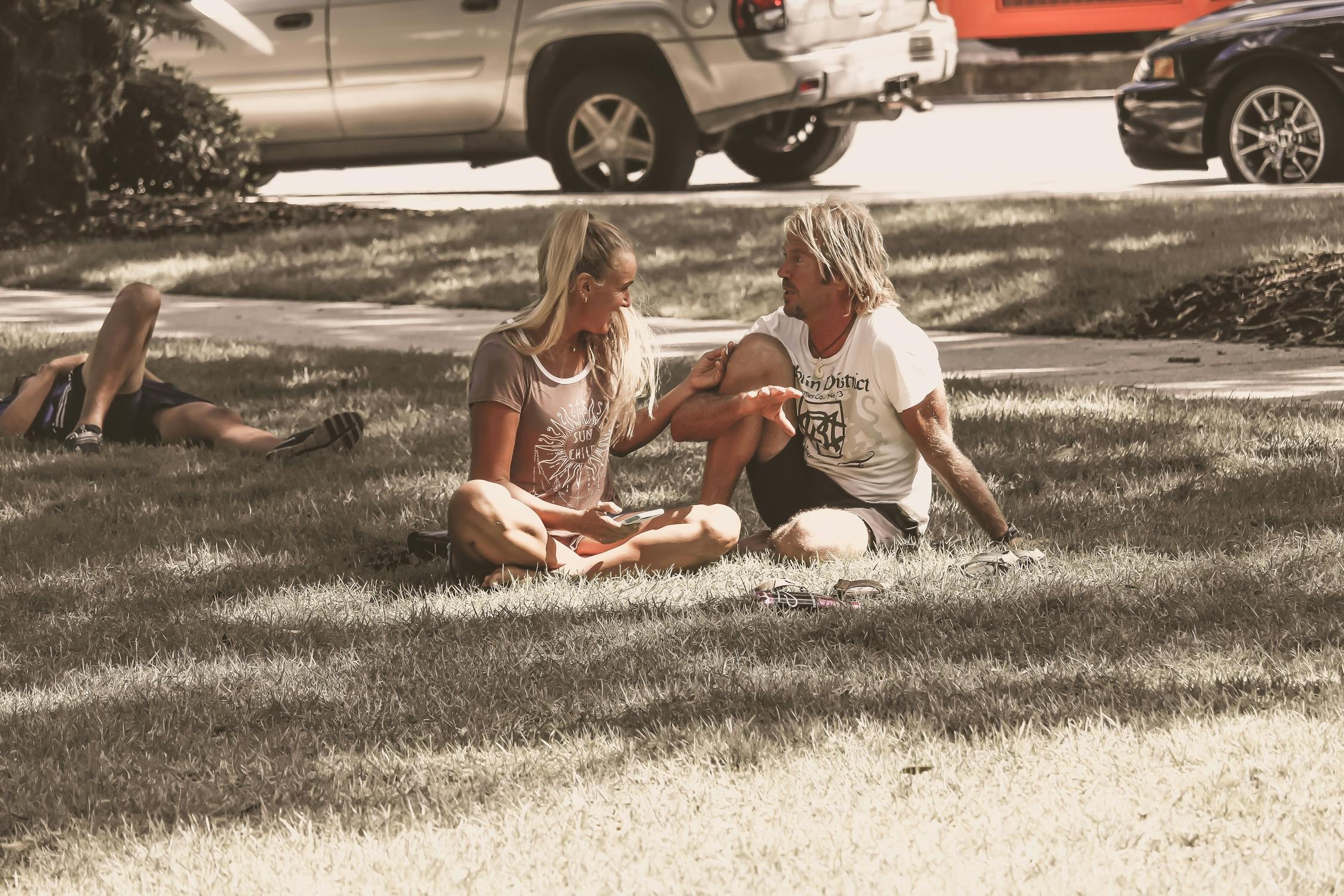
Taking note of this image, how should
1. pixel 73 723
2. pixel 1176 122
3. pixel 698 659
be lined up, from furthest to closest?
pixel 1176 122 < pixel 698 659 < pixel 73 723

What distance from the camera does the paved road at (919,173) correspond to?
13141 mm

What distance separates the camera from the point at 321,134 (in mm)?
14211

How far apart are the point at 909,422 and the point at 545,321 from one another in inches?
37.6

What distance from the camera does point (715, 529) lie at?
492 cm

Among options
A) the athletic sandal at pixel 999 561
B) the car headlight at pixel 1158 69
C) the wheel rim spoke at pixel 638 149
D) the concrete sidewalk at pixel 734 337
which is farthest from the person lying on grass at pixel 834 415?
the wheel rim spoke at pixel 638 149

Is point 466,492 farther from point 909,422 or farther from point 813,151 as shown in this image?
point 813,151

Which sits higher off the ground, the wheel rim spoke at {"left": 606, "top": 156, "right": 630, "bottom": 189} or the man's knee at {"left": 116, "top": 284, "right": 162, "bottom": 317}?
the man's knee at {"left": 116, "top": 284, "right": 162, "bottom": 317}

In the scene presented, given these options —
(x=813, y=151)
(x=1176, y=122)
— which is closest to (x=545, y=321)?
(x=1176, y=122)

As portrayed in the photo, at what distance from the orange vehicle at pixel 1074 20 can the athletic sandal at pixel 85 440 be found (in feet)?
60.2

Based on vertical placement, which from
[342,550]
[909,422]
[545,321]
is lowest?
[342,550]

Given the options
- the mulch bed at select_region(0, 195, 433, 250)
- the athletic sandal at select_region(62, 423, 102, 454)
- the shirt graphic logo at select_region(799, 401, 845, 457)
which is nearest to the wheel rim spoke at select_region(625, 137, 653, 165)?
the mulch bed at select_region(0, 195, 433, 250)

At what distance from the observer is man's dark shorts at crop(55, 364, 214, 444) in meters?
6.74

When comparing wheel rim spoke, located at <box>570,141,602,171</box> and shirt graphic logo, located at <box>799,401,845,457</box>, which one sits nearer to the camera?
shirt graphic logo, located at <box>799,401,845,457</box>

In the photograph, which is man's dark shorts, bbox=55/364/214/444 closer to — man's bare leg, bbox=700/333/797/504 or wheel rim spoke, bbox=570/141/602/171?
man's bare leg, bbox=700/333/797/504
